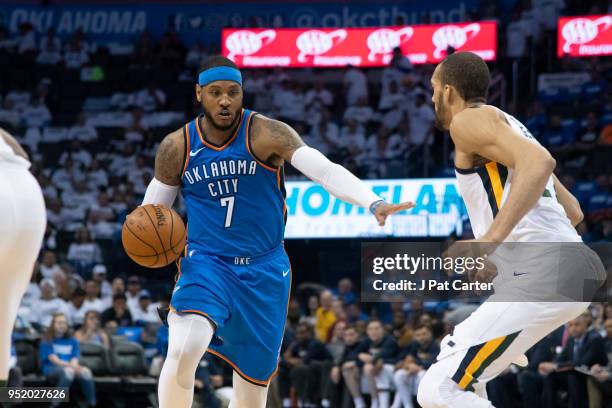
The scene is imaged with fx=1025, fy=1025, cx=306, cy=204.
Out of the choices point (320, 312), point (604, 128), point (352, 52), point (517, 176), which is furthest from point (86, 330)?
point (352, 52)

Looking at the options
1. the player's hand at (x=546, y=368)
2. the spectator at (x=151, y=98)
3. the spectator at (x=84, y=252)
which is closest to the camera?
the player's hand at (x=546, y=368)

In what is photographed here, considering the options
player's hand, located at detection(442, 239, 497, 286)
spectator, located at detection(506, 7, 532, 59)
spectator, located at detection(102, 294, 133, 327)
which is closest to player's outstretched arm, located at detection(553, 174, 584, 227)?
player's hand, located at detection(442, 239, 497, 286)

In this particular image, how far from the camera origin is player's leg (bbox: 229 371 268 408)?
5.98 meters

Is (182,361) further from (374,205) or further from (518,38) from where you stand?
(518,38)

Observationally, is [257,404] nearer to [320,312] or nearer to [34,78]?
[320,312]

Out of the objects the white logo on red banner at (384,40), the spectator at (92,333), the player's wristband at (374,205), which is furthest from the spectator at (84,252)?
the player's wristband at (374,205)

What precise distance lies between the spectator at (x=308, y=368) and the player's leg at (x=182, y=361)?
6.58 metres

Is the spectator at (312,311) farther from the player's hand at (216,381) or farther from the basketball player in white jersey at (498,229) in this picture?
the basketball player in white jersey at (498,229)

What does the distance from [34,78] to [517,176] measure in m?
18.0

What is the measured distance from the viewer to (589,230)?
44.2 ft

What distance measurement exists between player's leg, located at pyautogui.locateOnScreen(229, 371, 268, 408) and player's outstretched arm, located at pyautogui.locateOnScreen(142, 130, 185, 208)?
114cm

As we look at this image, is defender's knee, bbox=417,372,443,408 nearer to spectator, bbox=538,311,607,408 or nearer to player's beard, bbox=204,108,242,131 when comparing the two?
player's beard, bbox=204,108,242,131

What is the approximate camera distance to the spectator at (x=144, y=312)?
1375 cm

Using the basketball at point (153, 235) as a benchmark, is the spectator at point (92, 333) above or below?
below
